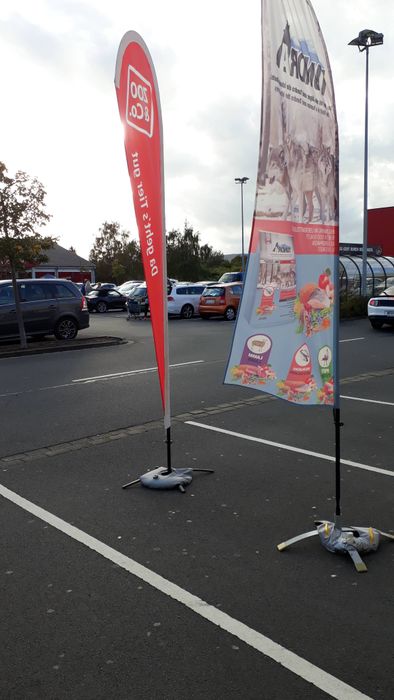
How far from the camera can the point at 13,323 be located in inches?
631

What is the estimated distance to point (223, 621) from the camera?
10.4ft

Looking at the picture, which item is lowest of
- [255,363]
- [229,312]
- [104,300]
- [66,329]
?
[229,312]

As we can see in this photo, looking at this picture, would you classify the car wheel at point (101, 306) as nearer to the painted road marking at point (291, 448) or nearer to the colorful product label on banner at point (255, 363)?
the painted road marking at point (291, 448)

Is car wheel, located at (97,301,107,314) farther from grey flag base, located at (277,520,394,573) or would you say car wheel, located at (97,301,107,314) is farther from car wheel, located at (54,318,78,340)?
grey flag base, located at (277,520,394,573)

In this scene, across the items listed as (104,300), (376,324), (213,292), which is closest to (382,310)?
(376,324)

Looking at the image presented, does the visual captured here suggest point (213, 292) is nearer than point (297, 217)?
No

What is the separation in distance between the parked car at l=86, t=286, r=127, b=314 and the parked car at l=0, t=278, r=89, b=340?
15.9 m

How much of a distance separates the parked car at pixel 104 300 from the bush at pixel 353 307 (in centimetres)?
1340

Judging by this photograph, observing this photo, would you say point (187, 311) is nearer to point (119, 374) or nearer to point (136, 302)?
point (136, 302)

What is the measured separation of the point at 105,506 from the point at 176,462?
1.29m

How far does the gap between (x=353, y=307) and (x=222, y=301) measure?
524 cm

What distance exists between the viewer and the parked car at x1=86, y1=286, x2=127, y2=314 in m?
33.5

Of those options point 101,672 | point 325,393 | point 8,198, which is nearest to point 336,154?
point 325,393

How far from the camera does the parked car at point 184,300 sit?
27484mm
